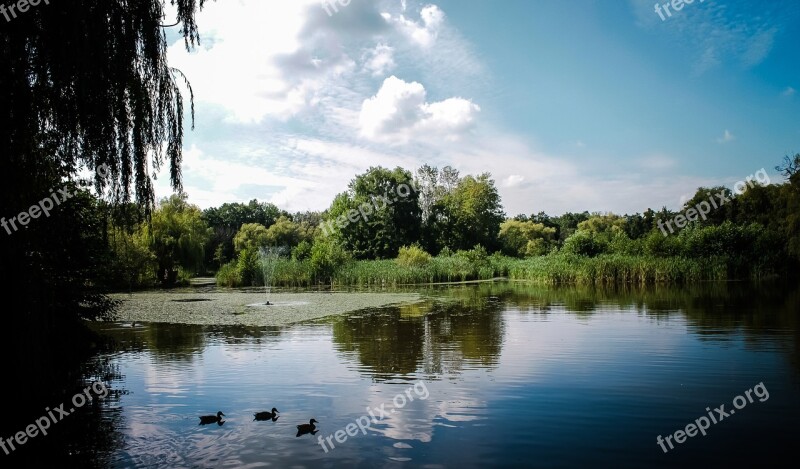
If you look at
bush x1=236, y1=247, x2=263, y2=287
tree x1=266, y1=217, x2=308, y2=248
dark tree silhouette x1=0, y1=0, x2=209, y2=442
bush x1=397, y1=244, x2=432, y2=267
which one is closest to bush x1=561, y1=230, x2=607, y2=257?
bush x1=397, y1=244, x2=432, y2=267

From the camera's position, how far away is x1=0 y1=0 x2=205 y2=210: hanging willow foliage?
456 cm

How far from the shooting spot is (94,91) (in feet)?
15.8

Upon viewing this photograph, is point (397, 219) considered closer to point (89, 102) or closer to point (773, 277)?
point (773, 277)

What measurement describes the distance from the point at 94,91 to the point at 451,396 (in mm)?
5304

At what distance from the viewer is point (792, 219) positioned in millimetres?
32594

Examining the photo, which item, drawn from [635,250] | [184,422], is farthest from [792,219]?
[184,422]

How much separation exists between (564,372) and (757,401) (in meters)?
2.53

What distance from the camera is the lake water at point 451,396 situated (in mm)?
5180

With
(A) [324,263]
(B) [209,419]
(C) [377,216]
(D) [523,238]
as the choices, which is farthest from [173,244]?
(D) [523,238]

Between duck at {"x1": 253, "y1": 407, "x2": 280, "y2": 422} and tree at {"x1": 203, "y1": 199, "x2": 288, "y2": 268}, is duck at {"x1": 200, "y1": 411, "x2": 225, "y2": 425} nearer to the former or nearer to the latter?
duck at {"x1": 253, "y1": 407, "x2": 280, "y2": 422}

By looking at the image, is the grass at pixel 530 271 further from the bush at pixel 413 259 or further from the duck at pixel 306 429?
the duck at pixel 306 429

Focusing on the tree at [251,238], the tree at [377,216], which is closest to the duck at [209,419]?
the tree at [377,216]

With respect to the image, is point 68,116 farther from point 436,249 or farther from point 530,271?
point 436,249

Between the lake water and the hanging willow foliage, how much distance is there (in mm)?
2776
